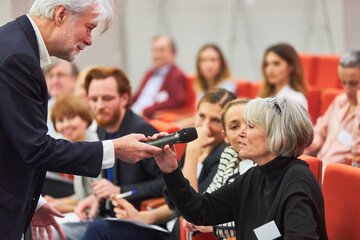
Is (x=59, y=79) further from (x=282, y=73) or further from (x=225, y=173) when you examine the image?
(x=225, y=173)

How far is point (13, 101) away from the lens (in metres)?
1.73

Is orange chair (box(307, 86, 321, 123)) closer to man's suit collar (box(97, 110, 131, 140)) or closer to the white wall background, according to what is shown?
the white wall background

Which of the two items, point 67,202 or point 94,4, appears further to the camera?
point 67,202

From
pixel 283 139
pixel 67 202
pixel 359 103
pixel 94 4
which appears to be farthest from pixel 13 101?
pixel 359 103

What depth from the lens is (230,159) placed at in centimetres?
261

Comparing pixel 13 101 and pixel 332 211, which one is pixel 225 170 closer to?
pixel 332 211

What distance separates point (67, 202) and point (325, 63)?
3.03 m

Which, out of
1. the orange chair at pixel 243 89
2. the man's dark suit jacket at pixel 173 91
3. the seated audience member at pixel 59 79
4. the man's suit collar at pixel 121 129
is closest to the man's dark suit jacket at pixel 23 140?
the man's suit collar at pixel 121 129

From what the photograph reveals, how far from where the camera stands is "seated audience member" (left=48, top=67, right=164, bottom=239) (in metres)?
3.06

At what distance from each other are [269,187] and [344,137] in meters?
1.82

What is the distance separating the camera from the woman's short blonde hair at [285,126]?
76.5 inches

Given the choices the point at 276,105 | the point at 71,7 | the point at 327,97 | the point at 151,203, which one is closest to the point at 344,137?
the point at 327,97

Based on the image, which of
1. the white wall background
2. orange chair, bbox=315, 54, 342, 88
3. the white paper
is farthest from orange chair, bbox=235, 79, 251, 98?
the white paper

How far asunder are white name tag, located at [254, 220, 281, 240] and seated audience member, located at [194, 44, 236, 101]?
3.59 metres
